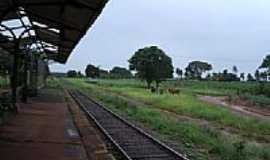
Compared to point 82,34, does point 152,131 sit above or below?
below

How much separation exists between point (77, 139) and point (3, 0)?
4631mm

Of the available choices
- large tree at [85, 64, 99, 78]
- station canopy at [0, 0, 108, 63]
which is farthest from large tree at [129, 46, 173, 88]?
large tree at [85, 64, 99, 78]

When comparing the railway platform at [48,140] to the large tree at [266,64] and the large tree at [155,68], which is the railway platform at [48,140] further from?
the large tree at [266,64]

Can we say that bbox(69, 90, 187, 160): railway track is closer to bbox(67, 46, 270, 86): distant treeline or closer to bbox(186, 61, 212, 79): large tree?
bbox(67, 46, 270, 86): distant treeline

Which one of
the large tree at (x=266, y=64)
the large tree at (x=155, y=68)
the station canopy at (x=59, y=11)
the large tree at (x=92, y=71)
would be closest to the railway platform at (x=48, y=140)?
the station canopy at (x=59, y=11)

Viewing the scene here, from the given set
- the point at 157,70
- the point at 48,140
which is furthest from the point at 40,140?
the point at 157,70

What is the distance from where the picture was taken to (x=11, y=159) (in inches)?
459

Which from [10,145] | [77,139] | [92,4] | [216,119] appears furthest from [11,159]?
[216,119]

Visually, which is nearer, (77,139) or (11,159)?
(11,159)

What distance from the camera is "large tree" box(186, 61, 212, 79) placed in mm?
176875

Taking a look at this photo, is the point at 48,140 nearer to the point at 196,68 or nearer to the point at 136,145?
the point at 136,145

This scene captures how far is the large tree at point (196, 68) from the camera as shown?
177 metres

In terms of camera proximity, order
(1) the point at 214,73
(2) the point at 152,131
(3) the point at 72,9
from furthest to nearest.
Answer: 1. (1) the point at 214,73
2. (2) the point at 152,131
3. (3) the point at 72,9

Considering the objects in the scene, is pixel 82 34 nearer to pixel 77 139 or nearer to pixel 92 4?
pixel 77 139
